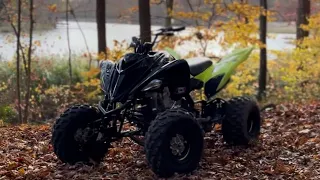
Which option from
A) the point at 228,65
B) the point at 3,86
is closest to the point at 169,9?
the point at 3,86

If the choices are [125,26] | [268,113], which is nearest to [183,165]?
[268,113]

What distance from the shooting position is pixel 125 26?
26.2 meters

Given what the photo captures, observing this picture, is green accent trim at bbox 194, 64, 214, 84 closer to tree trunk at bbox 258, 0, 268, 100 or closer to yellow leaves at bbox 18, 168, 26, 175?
yellow leaves at bbox 18, 168, 26, 175

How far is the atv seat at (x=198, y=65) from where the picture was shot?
5.26 m

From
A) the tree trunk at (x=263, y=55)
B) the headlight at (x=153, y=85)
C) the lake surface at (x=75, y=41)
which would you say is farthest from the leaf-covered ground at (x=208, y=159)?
the lake surface at (x=75, y=41)

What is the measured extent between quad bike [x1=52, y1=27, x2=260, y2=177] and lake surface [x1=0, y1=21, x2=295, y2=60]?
9.25 metres

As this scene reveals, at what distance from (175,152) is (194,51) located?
952cm

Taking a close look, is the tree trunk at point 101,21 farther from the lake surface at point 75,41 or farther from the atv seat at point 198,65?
the atv seat at point 198,65

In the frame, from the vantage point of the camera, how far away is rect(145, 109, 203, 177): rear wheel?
4.15 metres

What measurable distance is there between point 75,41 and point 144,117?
746 inches

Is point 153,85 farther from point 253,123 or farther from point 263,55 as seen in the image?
point 263,55

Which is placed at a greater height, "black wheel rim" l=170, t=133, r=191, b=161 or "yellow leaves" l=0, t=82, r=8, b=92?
"black wheel rim" l=170, t=133, r=191, b=161

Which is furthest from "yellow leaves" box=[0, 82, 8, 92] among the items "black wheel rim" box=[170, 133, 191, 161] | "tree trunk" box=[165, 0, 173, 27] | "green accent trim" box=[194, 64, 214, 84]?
"black wheel rim" box=[170, 133, 191, 161]

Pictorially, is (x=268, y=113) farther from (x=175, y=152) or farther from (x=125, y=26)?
(x=125, y=26)
